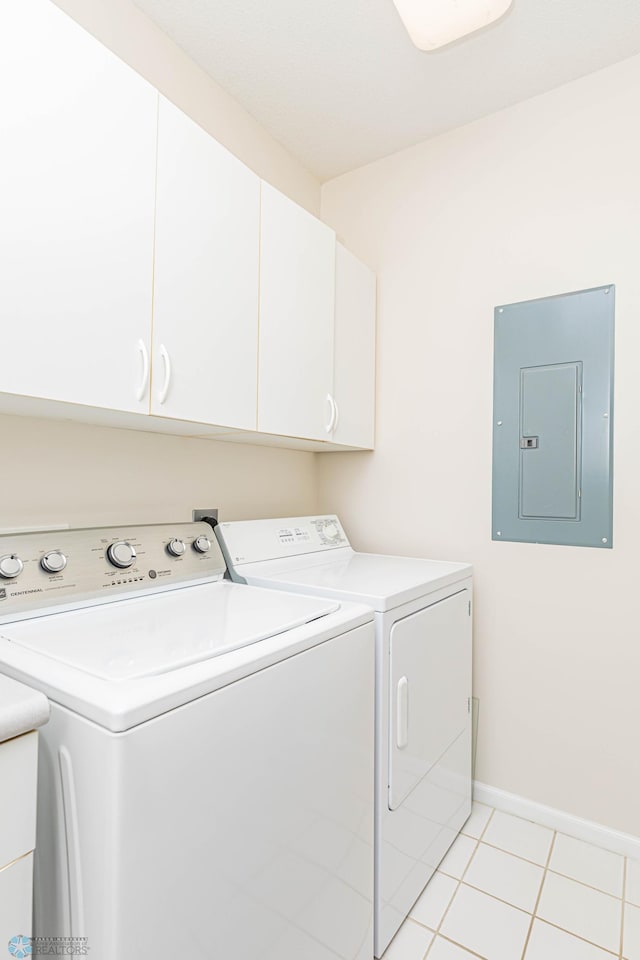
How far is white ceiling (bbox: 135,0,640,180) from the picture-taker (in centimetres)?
159

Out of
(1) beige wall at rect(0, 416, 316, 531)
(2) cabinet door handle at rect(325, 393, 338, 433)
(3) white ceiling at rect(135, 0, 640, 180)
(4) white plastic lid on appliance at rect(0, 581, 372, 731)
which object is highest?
(3) white ceiling at rect(135, 0, 640, 180)

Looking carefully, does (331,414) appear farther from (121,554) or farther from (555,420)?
(121,554)

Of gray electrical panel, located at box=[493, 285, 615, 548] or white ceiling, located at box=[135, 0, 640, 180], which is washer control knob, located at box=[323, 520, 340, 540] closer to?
gray electrical panel, located at box=[493, 285, 615, 548]

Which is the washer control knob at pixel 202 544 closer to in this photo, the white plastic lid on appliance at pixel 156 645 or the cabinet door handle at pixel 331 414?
the white plastic lid on appliance at pixel 156 645

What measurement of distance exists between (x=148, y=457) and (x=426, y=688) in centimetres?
115

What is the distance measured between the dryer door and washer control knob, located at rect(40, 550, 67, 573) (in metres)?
0.85

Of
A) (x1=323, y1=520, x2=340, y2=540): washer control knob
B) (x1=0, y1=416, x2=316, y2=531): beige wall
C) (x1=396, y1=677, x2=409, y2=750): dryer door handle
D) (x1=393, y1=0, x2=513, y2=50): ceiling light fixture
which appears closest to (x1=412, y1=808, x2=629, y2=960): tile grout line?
(x1=396, y1=677, x2=409, y2=750): dryer door handle

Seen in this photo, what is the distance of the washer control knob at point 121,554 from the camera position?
133 centimetres

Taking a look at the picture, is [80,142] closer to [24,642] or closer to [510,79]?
[24,642]

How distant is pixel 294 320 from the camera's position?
1.76m

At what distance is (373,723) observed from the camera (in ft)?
4.28

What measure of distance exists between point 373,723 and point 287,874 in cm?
40

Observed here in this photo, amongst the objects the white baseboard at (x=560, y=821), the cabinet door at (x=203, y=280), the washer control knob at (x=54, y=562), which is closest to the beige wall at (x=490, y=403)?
the white baseboard at (x=560, y=821)

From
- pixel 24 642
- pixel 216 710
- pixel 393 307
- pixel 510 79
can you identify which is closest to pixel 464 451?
pixel 393 307
